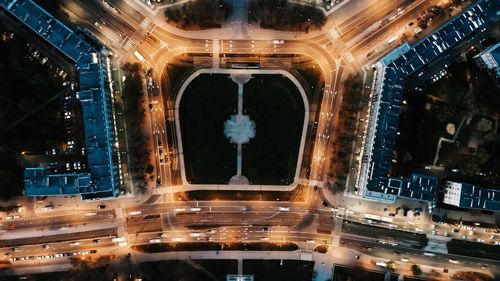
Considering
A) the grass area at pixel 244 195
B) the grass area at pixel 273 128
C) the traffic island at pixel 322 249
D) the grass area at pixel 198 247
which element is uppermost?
the grass area at pixel 273 128

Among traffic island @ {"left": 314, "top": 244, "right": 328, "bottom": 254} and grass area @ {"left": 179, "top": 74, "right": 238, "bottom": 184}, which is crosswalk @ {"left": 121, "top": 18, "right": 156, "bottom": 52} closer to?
grass area @ {"left": 179, "top": 74, "right": 238, "bottom": 184}

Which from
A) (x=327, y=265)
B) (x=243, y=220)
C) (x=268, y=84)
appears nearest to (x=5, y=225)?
(x=243, y=220)

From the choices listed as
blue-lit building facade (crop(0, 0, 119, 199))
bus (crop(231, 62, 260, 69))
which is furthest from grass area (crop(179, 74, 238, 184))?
blue-lit building facade (crop(0, 0, 119, 199))

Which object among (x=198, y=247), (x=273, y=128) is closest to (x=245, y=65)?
(x=273, y=128)

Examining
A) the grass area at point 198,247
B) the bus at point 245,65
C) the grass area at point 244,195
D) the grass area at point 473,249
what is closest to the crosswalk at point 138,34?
the bus at point 245,65

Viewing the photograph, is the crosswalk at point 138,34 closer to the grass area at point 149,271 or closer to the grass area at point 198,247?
the grass area at point 198,247
